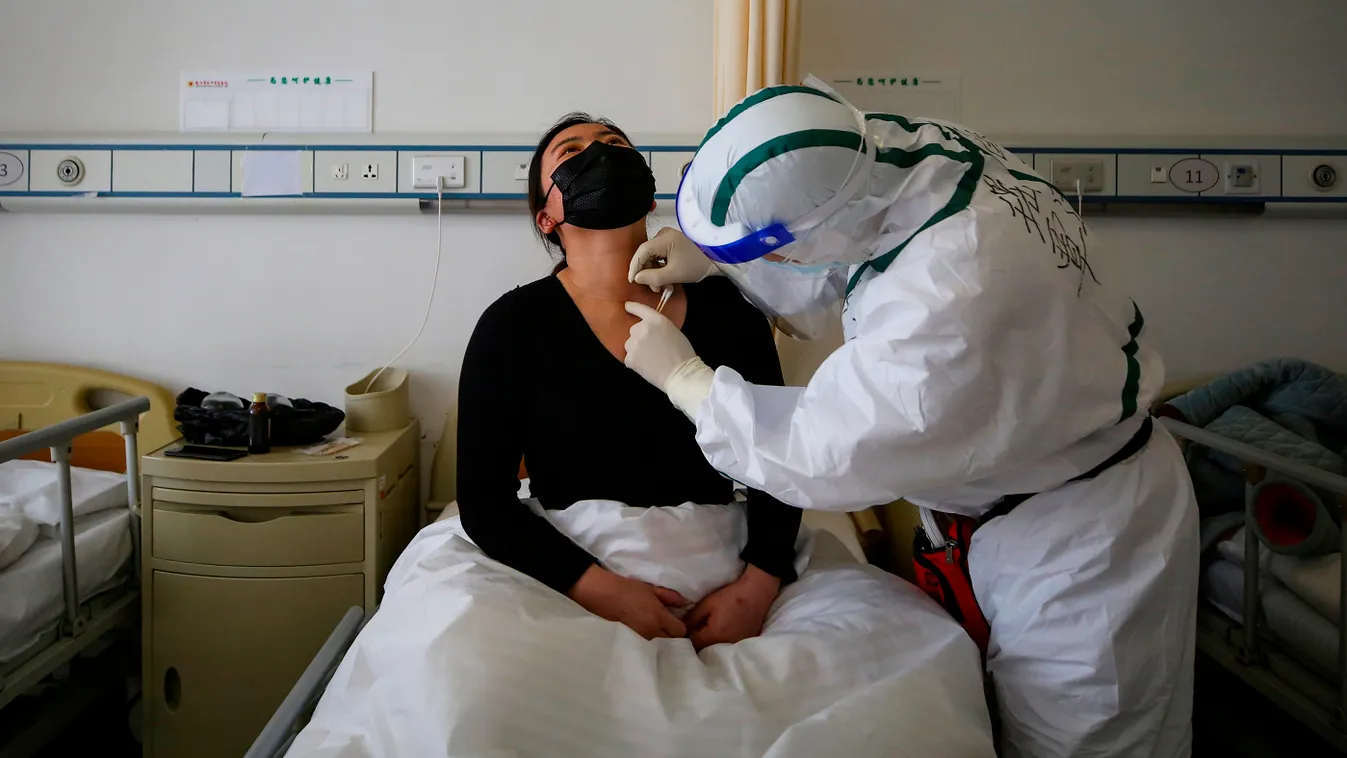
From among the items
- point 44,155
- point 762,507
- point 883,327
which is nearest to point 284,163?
point 44,155

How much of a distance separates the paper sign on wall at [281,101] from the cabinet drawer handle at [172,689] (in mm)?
1410

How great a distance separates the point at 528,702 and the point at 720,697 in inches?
8.7

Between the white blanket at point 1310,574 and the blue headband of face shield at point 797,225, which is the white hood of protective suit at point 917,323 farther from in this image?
the white blanket at point 1310,574

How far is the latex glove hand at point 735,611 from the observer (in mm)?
1139

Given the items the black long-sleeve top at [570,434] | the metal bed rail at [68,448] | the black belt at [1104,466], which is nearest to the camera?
the black belt at [1104,466]

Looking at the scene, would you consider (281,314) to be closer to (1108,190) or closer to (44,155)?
(44,155)

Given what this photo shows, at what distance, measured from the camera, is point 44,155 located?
2084 millimetres

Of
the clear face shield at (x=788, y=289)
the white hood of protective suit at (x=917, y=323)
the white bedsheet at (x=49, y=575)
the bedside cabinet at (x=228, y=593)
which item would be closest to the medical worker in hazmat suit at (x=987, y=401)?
the white hood of protective suit at (x=917, y=323)

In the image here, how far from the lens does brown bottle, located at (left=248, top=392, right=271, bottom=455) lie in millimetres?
1773

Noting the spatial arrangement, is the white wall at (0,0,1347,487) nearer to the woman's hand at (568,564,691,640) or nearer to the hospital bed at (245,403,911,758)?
the hospital bed at (245,403,911,758)

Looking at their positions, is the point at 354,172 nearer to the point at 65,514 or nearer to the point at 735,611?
the point at 65,514

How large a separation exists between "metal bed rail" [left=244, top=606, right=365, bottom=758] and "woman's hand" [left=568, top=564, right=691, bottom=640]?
43 centimetres

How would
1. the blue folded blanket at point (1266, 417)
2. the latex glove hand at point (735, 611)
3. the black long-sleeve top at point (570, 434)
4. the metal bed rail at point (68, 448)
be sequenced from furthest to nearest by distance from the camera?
the blue folded blanket at point (1266, 417) → the metal bed rail at point (68, 448) → the black long-sleeve top at point (570, 434) → the latex glove hand at point (735, 611)

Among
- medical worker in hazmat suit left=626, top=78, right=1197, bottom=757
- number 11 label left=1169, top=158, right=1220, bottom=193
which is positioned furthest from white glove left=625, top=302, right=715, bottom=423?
number 11 label left=1169, top=158, right=1220, bottom=193
